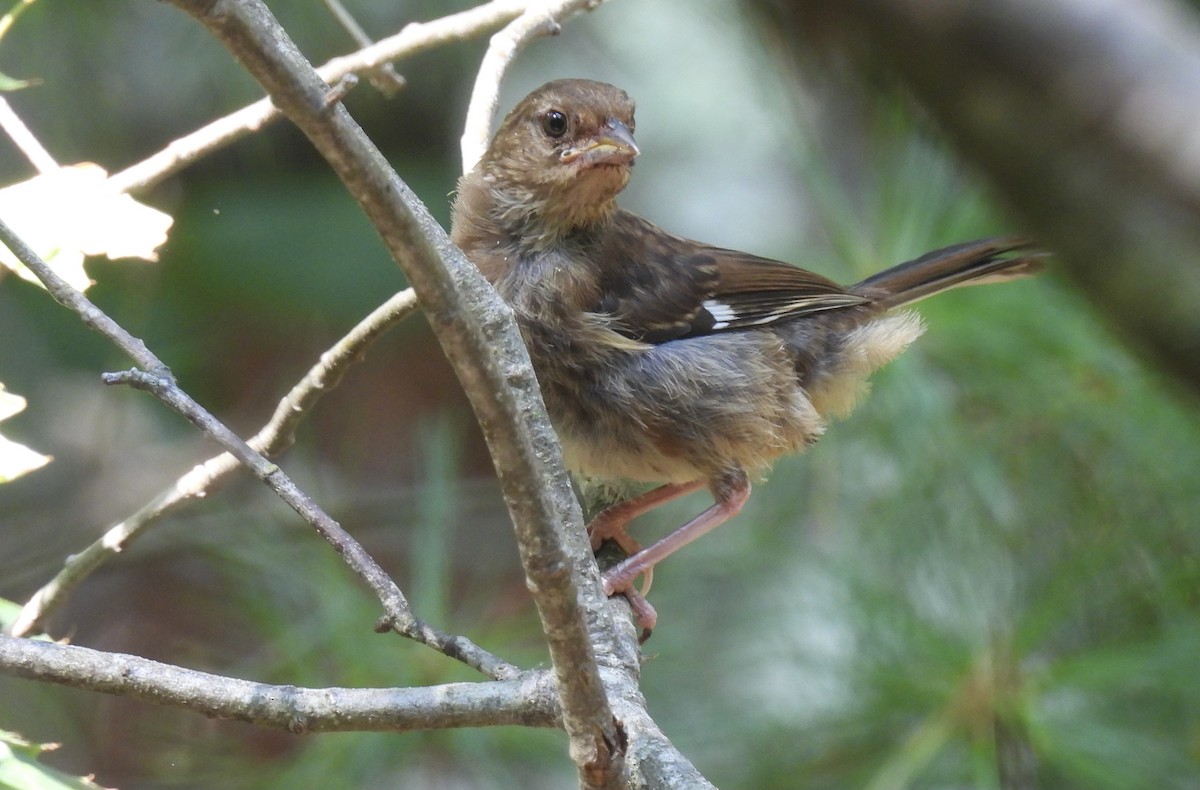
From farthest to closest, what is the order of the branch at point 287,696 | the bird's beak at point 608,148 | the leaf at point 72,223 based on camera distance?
the bird's beak at point 608,148
the leaf at point 72,223
the branch at point 287,696

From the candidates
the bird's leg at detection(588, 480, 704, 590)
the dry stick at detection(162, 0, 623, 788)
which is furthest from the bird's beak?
the dry stick at detection(162, 0, 623, 788)

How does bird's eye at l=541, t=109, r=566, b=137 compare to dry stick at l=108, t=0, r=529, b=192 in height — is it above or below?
above

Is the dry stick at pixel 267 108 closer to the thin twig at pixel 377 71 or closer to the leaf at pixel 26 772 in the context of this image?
the thin twig at pixel 377 71

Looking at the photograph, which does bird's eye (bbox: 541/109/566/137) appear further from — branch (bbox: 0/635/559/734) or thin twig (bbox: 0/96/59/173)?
branch (bbox: 0/635/559/734)

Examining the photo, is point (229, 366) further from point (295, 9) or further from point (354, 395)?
point (295, 9)

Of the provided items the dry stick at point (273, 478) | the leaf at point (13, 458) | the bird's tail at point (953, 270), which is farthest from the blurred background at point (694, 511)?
the leaf at point (13, 458)

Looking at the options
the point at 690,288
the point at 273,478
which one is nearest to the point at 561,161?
the point at 690,288

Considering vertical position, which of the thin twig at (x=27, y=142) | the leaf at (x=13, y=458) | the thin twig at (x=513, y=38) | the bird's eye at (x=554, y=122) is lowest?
the leaf at (x=13, y=458)
